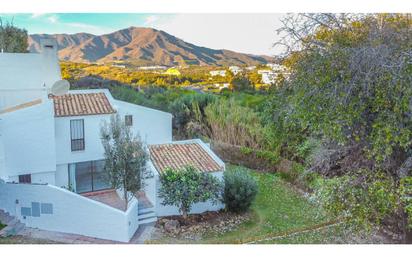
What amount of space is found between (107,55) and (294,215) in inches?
222

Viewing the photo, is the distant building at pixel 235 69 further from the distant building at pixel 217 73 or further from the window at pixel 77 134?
the window at pixel 77 134

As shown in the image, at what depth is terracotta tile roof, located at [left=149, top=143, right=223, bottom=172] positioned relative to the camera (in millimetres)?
9117

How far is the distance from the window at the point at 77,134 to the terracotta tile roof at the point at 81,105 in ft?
0.93

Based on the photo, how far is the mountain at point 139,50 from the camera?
26.6 feet

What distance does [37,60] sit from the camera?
362 inches

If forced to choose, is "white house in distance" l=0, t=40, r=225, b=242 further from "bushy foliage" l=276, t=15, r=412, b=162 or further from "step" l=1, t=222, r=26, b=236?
"bushy foliage" l=276, t=15, r=412, b=162

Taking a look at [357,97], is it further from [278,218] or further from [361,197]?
[278,218]

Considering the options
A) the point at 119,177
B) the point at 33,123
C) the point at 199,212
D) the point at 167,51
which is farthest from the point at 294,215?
the point at 33,123

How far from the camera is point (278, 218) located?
8.81 metres

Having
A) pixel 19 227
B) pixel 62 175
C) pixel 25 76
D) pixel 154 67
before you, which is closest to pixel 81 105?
pixel 25 76

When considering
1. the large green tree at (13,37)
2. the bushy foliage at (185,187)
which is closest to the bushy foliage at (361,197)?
the bushy foliage at (185,187)

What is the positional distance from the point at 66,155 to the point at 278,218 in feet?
17.5

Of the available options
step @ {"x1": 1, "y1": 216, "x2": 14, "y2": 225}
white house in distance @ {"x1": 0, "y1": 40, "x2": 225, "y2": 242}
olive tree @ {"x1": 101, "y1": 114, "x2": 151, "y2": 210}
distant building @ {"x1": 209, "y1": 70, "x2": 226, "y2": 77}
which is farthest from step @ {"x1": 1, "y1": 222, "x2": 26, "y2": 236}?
distant building @ {"x1": 209, "y1": 70, "x2": 226, "y2": 77}

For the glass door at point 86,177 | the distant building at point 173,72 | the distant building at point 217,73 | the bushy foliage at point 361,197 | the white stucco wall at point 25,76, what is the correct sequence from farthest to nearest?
the glass door at point 86,177, the distant building at point 217,73, the distant building at point 173,72, the white stucco wall at point 25,76, the bushy foliage at point 361,197
